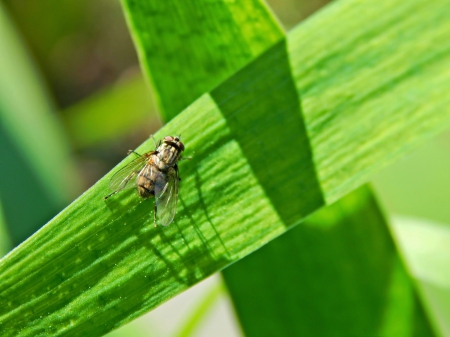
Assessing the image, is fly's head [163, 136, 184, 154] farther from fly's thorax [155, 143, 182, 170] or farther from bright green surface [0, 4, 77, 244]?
bright green surface [0, 4, 77, 244]

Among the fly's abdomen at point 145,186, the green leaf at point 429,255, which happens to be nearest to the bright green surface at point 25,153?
the fly's abdomen at point 145,186

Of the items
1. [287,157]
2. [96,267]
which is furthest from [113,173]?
[287,157]

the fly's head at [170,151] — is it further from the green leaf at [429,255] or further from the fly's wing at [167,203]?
the green leaf at [429,255]

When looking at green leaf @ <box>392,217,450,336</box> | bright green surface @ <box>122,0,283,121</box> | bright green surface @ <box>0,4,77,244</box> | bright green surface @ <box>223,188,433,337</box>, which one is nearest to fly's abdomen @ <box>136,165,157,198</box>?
bright green surface @ <box>122,0,283,121</box>

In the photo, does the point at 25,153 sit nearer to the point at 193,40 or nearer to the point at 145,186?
the point at 145,186

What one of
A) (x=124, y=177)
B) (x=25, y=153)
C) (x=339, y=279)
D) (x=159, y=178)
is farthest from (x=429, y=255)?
(x=25, y=153)

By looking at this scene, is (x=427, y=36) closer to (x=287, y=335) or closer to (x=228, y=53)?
(x=228, y=53)
